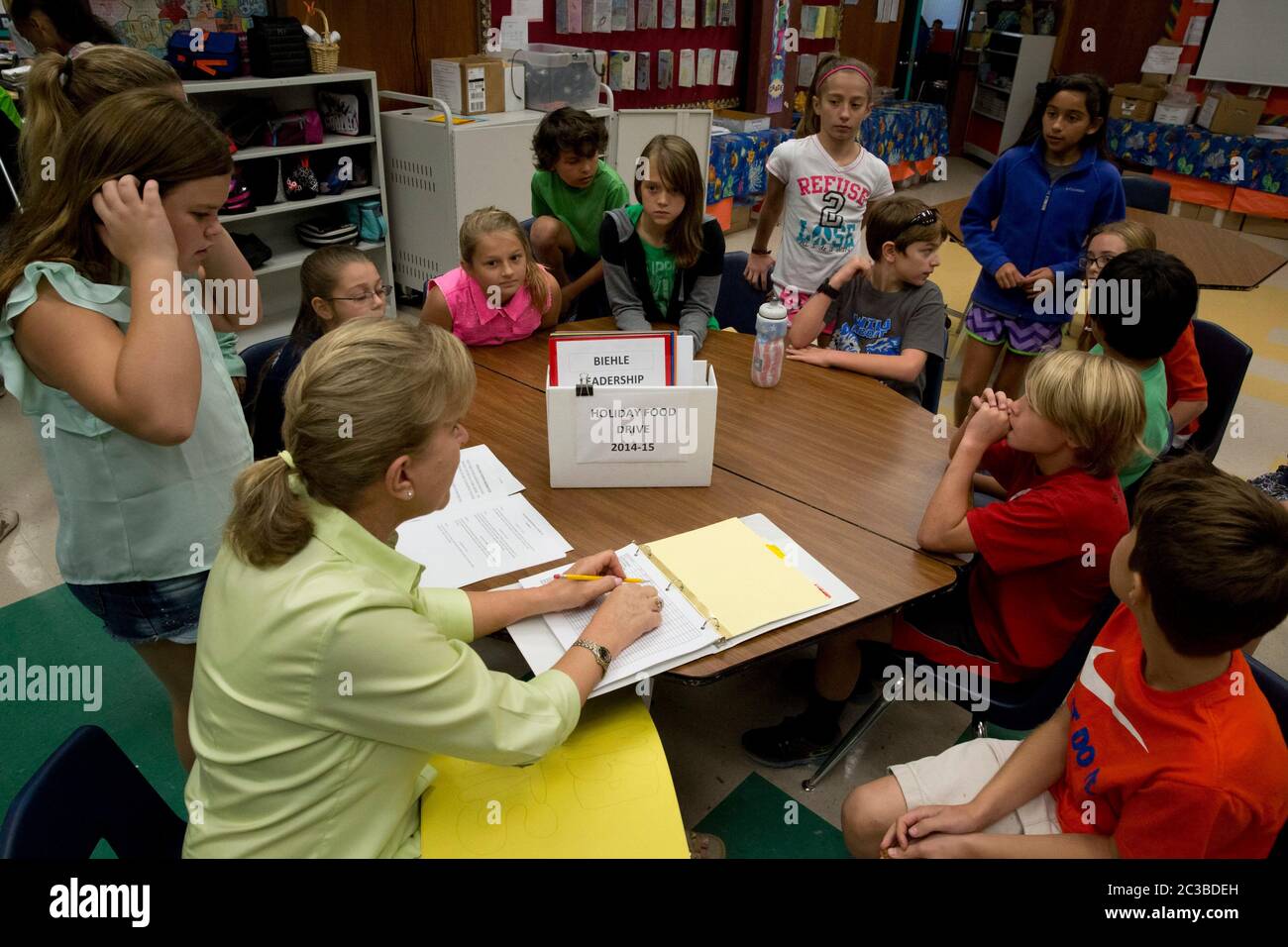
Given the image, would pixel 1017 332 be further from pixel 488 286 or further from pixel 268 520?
pixel 268 520

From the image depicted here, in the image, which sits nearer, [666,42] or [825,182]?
[825,182]

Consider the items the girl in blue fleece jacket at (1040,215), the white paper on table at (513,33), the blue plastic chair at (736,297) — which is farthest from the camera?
the white paper on table at (513,33)

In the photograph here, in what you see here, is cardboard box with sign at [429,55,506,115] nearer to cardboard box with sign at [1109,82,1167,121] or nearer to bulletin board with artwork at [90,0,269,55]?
bulletin board with artwork at [90,0,269,55]

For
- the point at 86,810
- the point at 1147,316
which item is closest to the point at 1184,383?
the point at 1147,316

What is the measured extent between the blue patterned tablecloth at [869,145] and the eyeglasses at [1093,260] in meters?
3.30

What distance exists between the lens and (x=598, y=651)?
1263mm

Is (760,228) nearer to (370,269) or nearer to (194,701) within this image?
(370,269)

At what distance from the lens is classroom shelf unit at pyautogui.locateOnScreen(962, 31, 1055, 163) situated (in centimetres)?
824

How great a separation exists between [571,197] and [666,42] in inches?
140

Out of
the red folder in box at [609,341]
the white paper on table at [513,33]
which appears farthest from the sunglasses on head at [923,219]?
the white paper on table at [513,33]

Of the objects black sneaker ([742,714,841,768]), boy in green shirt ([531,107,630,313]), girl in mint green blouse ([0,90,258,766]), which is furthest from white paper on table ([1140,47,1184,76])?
girl in mint green blouse ([0,90,258,766])

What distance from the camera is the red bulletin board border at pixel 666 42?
5293mm

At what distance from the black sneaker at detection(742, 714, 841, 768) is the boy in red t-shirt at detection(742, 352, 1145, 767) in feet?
1.28

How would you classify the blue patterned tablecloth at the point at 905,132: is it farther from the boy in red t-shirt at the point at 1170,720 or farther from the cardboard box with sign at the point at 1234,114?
the boy in red t-shirt at the point at 1170,720
